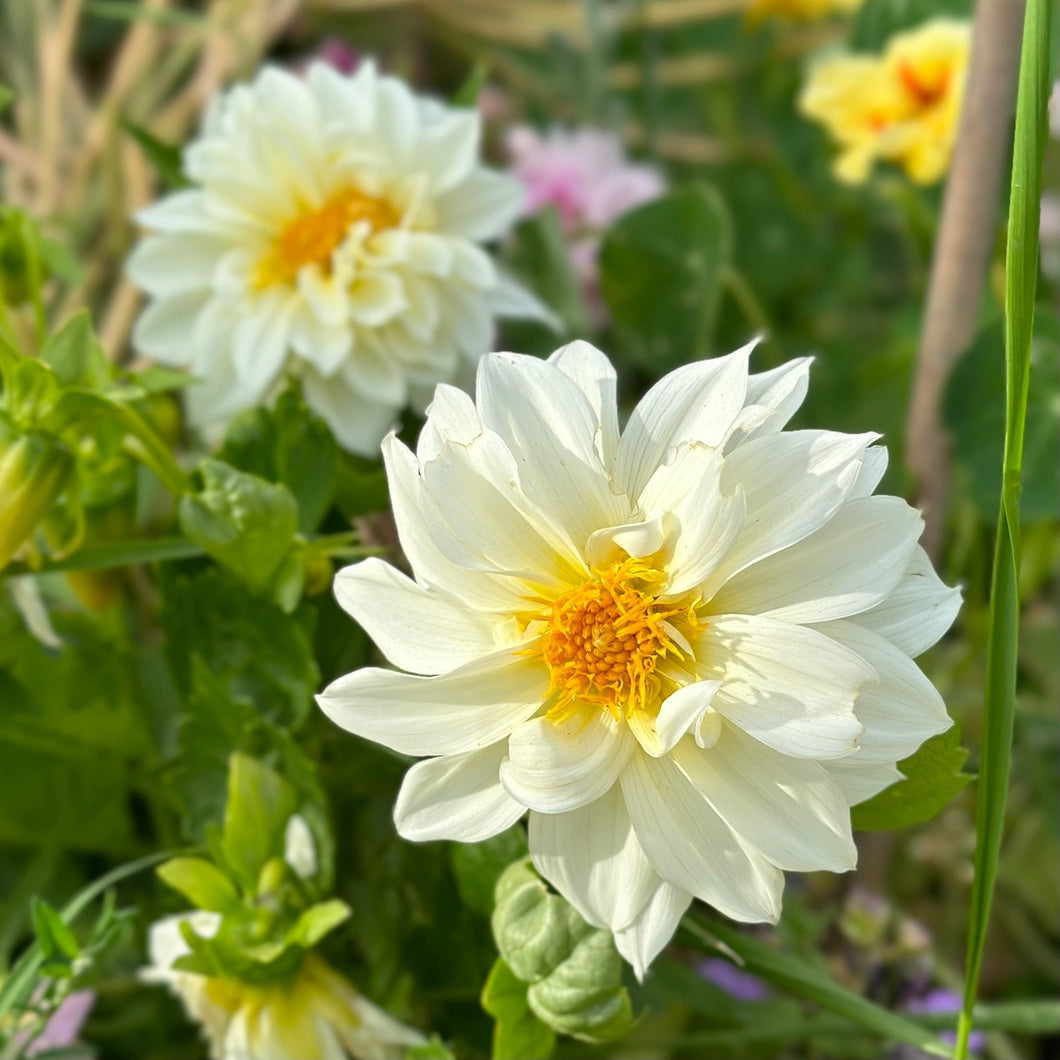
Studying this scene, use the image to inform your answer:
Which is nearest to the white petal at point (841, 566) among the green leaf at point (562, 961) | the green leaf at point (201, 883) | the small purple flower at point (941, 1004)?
the green leaf at point (562, 961)

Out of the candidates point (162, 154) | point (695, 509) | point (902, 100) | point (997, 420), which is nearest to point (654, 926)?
point (695, 509)

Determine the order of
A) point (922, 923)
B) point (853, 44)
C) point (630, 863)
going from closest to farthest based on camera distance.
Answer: point (630, 863) < point (922, 923) < point (853, 44)

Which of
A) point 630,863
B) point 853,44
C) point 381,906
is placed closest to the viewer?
point 630,863

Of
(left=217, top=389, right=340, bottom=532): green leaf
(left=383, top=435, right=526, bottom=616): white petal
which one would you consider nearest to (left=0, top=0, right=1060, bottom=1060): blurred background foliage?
(left=217, top=389, right=340, bottom=532): green leaf

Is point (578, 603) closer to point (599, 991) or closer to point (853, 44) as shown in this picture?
point (599, 991)

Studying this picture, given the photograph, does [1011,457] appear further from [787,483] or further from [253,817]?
[253,817]

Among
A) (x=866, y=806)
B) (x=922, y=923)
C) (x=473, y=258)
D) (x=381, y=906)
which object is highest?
(x=473, y=258)

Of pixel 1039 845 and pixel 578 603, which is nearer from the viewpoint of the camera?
pixel 578 603

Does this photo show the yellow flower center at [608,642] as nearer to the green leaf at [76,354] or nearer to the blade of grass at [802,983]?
the blade of grass at [802,983]

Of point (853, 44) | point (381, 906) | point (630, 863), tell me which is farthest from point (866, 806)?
point (853, 44)
